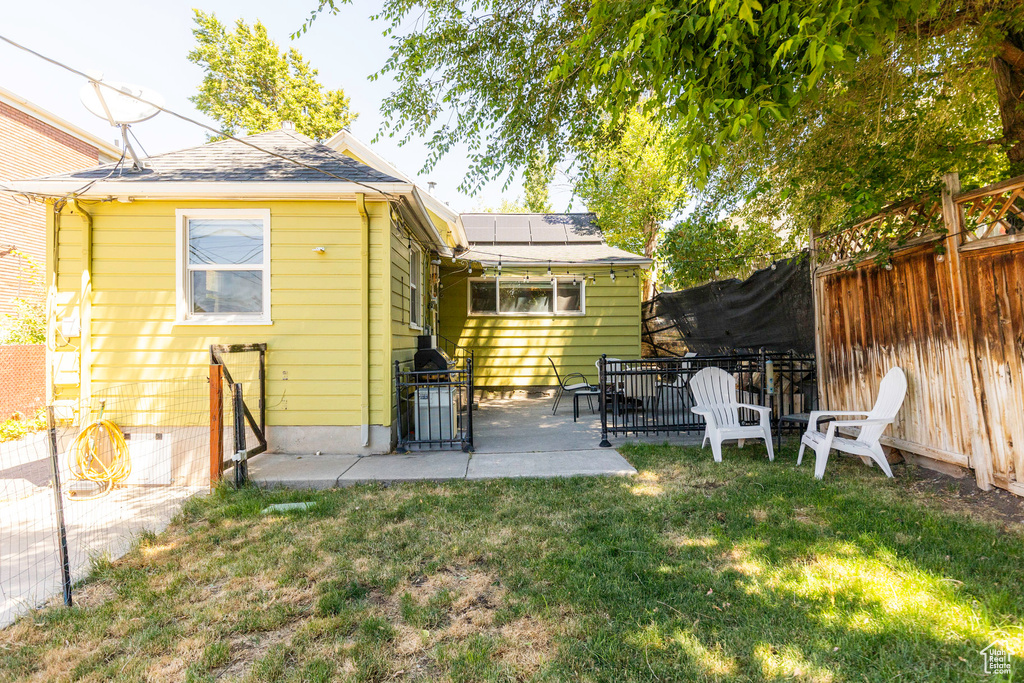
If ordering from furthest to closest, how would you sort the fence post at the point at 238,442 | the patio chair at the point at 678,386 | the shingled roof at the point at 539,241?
the shingled roof at the point at 539,241 → the patio chair at the point at 678,386 → the fence post at the point at 238,442

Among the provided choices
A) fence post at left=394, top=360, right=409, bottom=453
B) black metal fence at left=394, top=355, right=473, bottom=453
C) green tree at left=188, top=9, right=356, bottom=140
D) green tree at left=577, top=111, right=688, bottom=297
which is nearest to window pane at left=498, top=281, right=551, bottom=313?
black metal fence at left=394, top=355, right=473, bottom=453

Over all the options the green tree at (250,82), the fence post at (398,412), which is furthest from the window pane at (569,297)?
the green tree at (250,82)

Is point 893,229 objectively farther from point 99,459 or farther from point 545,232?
point 545,232

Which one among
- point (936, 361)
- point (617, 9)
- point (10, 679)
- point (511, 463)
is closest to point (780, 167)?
point (936, 361)

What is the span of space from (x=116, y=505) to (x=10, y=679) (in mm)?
2589

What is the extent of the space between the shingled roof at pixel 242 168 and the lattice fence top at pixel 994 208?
5.18 meters

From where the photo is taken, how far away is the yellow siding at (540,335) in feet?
34.5

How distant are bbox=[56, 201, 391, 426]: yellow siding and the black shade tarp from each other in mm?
5252

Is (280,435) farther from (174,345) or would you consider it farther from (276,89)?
(276,89)

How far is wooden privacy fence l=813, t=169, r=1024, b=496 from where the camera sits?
140 inches

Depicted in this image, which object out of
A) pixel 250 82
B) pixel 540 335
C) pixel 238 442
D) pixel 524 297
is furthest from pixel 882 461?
pixel 250 82

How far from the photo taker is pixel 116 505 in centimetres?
419

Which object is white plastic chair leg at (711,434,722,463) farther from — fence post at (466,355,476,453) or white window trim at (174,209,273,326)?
white window trim at (174,209,273,326)

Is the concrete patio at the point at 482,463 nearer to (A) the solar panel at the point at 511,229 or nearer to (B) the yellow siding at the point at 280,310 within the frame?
(B) the yellow siding at the point at 280,310
